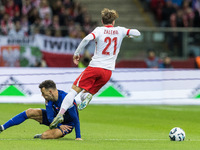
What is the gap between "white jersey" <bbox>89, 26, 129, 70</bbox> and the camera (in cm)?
1015

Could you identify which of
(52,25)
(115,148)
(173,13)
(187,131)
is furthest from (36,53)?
(115,148)

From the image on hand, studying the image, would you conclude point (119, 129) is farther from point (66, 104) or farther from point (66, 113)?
point (66, 104)

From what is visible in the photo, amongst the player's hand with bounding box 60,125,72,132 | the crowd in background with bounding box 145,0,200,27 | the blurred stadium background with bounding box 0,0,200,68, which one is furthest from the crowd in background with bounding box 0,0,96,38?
the player's hand with bounding box 60,125,72,132

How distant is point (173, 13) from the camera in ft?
80.0

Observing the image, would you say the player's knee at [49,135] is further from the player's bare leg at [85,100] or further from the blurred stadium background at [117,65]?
the blurred stadium background at [117,65]

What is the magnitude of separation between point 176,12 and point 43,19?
6.58 m

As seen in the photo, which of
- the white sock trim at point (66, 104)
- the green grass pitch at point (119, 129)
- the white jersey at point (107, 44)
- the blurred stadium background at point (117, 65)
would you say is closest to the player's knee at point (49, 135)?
the green grass pitch at point (119, 129)

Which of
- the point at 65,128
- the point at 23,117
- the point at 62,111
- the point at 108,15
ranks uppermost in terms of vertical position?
the point at 108,15

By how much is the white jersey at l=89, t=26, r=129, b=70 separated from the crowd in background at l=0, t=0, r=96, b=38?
988 cm

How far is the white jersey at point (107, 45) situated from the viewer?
400 inches

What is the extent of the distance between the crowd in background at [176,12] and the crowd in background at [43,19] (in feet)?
13.2

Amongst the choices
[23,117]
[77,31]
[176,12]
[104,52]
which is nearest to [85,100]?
[104,52]

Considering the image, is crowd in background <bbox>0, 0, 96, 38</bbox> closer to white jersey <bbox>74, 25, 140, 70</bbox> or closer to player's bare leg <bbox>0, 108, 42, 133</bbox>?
white jersey <bbox>74, 25, 140, 70</bbox>

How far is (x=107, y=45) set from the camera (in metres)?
10.2
